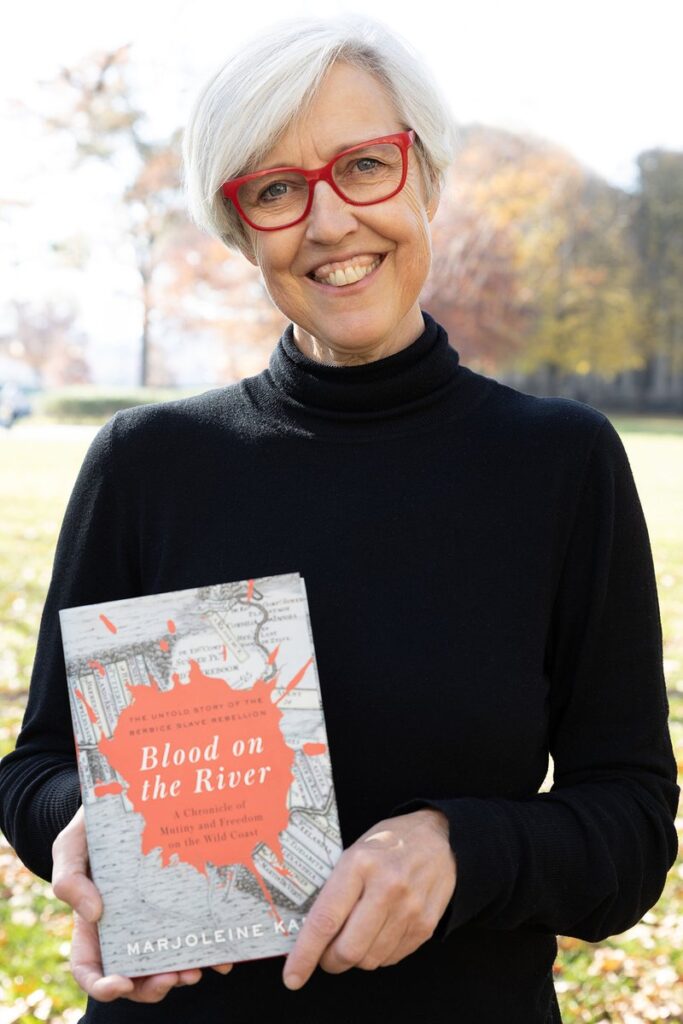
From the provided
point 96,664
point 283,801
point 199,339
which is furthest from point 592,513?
point 199,339

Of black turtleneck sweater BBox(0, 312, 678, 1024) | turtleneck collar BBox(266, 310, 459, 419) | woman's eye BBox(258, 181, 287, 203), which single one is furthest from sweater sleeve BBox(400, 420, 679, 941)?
woman's eye BBox(258, 181, 287, 203)

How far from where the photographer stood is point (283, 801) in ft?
5.11

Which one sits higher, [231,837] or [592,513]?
[592,513]

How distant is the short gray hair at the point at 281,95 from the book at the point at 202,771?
2.74 ft

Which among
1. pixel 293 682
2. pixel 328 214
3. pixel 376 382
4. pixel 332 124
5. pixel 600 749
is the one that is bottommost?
pixel 600 749

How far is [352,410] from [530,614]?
52 centimetres

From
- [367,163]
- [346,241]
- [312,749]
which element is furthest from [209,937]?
[367,163]

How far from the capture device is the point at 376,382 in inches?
82.9

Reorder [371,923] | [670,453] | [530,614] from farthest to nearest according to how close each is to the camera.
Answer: [670,453] → [530,614] → [371,923]

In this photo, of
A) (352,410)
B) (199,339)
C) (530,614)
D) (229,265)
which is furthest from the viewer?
(199,339)

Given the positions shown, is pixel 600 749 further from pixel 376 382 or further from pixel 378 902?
pixel 376 382

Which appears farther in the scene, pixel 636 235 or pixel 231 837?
pixel 636 235

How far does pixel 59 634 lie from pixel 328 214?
892 millimetres

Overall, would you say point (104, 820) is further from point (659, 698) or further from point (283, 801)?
point (659, 698)
